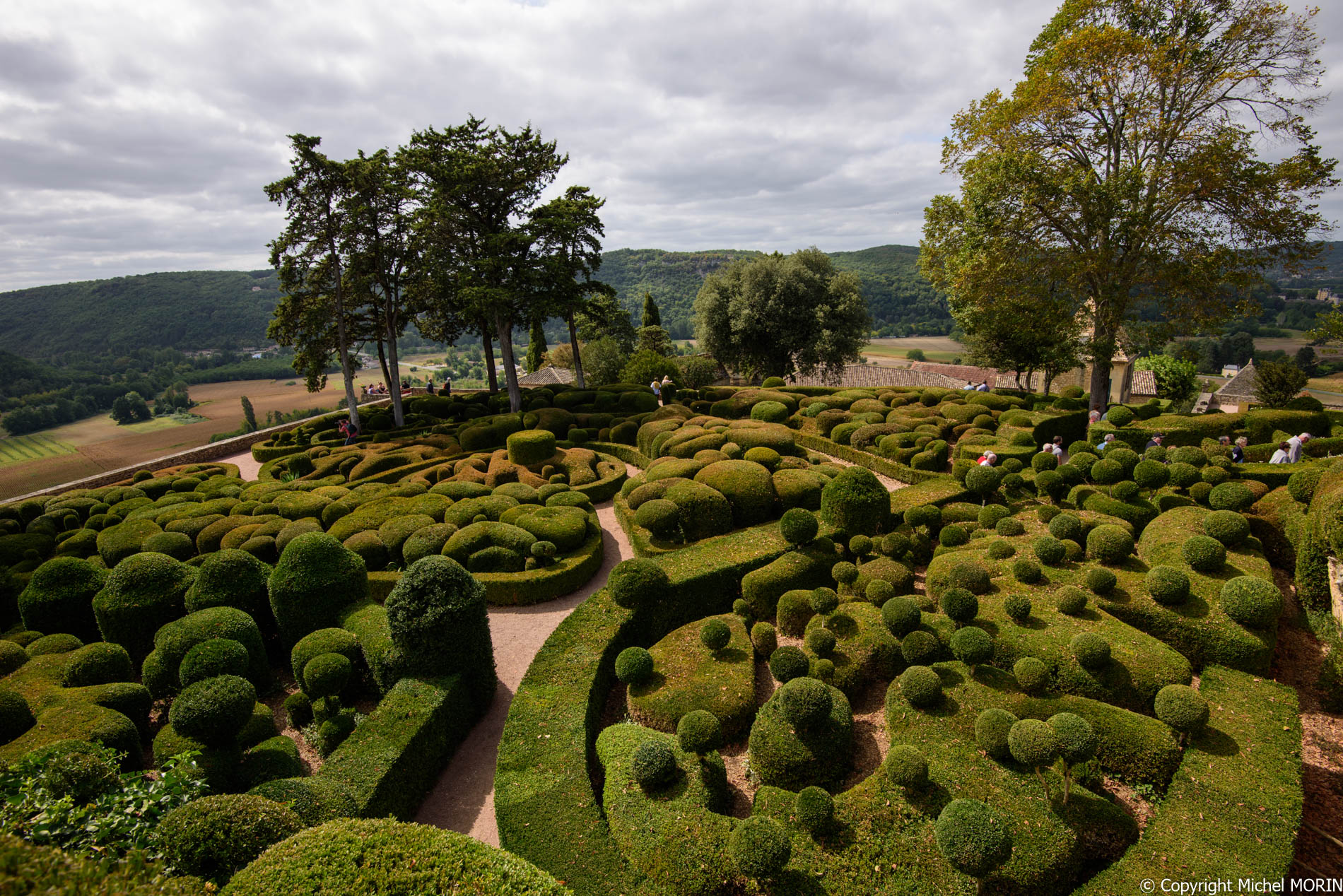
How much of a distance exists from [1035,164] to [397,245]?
95.6ft

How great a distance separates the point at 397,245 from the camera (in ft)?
98.4

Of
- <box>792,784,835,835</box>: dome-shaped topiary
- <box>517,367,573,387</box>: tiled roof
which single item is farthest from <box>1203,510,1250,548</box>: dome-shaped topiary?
<box>517,367,573,387</box>: tiled roof

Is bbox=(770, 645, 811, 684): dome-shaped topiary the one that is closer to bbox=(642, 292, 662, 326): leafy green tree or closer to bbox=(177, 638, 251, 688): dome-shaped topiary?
bbox=(177, 638, 251, 688): dome-shaped topiary

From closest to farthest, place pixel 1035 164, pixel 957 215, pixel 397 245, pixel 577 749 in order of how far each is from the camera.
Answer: pixel 577 749
pixel 1035 164
pixel 957 215
pixel 397 245

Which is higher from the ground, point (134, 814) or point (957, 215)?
point (957, 215)

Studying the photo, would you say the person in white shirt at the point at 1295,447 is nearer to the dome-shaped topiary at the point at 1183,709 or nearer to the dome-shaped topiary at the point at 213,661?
the dome-shaped topiary at the point at 1183,709

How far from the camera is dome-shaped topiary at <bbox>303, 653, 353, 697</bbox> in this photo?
9758 mm

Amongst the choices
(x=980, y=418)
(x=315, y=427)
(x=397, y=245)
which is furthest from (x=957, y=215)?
(x=315, y=427)

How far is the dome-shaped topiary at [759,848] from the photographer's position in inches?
253

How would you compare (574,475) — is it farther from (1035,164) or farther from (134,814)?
(1035,164)

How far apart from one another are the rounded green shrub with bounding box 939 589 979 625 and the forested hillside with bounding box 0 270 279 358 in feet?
327

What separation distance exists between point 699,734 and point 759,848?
200 centimetres

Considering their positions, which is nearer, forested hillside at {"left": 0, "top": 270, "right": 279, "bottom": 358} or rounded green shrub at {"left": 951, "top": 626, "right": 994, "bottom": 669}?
rounded green shrub at {"left": 951, "top": 626, "right": 994, "bottom": 669}

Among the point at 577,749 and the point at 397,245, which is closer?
the point at 577,749
